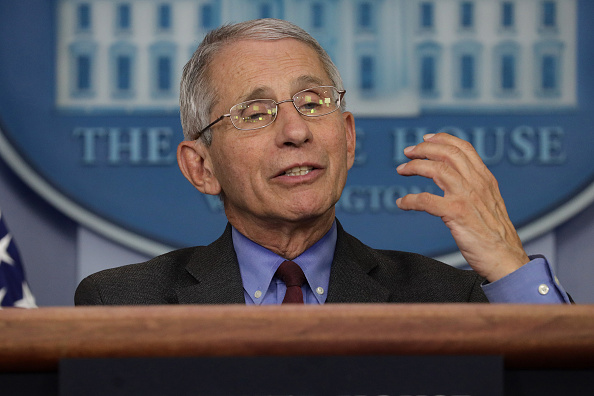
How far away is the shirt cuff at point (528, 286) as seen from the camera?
1.22 m

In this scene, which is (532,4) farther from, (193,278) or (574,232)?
(193,278)

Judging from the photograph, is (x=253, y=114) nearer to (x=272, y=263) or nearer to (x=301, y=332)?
(x=272, y=263)

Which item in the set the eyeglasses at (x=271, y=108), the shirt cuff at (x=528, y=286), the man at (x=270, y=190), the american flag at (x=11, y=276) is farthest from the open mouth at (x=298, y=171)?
the american flag at (x=11, y=276)

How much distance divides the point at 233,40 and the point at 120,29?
49.9 inches

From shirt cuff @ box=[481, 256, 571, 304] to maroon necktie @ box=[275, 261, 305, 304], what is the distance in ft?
1.55

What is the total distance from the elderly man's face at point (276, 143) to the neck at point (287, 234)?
0.02m

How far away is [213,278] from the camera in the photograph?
1.65 m

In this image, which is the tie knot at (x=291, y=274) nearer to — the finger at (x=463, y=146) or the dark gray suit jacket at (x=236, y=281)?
the dark gray suit jacket at (x=236, y=281)

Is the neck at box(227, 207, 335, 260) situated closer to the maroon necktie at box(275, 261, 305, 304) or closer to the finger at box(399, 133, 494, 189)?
the maroon necktie at box(275, 261, 305, 304)

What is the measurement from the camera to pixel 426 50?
9.18 ft

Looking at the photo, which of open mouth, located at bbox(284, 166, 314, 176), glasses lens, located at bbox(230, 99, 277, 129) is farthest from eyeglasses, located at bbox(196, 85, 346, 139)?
open mouth, located at bbox(284, 166, 314, 176)

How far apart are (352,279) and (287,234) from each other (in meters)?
0.19

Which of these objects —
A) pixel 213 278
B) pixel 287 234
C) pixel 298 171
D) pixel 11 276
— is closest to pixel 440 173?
pixel 298 171

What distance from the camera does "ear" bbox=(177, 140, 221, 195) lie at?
179 cm
